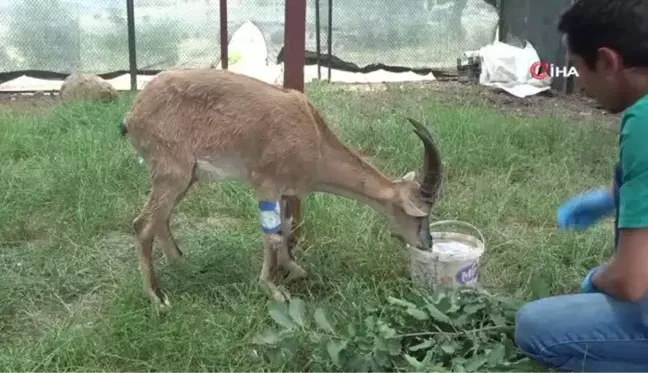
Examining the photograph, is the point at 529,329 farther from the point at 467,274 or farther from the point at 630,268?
the point at 467,274

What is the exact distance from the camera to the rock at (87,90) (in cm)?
776

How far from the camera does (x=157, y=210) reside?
4.14m

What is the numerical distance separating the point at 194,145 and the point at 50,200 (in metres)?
1.61

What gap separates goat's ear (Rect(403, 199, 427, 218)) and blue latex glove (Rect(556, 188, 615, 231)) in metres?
0.93

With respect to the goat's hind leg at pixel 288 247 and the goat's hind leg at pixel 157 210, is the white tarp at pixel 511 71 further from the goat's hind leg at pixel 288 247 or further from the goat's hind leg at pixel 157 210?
the goat's hind leg at pixel 157 210

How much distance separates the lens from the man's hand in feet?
7.99

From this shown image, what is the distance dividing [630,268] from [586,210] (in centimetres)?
80

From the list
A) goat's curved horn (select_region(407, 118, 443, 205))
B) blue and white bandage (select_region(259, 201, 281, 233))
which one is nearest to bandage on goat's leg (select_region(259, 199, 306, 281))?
blue and white bandage (select_region(259, 201, 281, 233))

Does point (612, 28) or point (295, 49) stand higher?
point (612, 28)

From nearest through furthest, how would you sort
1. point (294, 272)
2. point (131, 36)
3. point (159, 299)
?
point (159, 299) < point (294, 272) < point (131, 36)

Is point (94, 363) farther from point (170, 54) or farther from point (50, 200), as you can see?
point (170, 54)

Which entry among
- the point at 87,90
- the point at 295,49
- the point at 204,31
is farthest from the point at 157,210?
the point at 204,31

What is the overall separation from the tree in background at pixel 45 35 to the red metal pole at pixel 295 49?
5105 mm

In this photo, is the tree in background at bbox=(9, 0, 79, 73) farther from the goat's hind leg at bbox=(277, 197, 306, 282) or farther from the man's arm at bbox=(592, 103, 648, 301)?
the man's arm at bbox=(592, 103, 648, 301)
